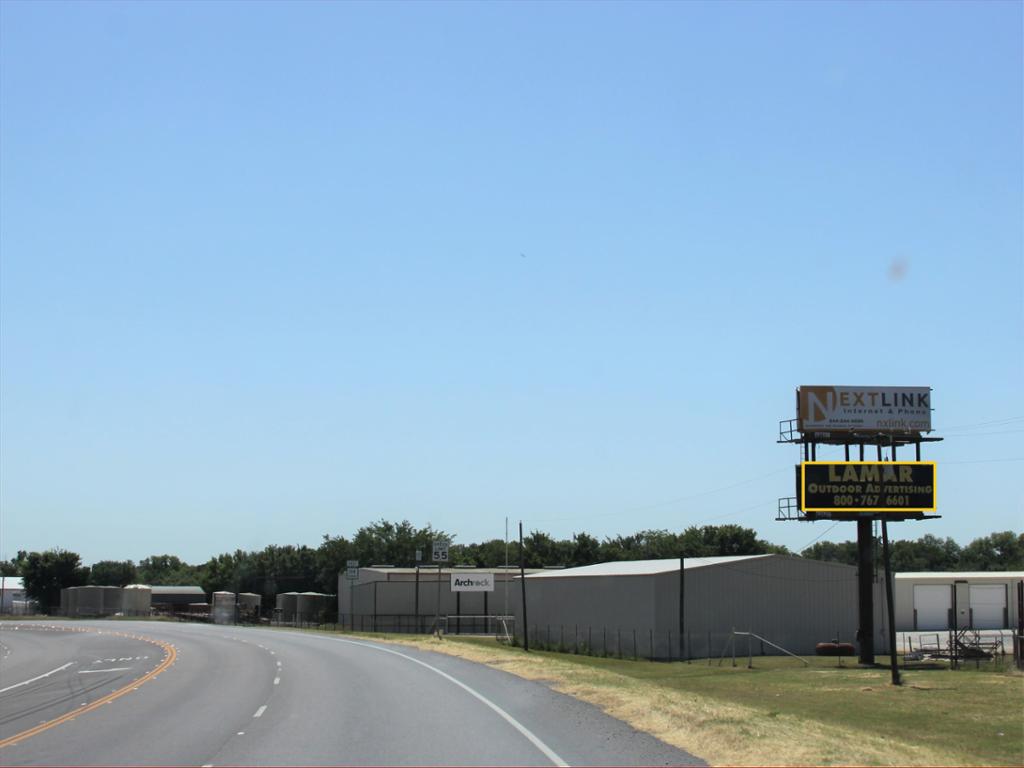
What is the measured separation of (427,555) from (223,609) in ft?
146

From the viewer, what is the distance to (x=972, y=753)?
19.0 metres

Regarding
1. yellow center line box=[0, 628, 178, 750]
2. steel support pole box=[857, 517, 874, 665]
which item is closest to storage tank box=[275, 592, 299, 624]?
yellow center line box=[0, 628, 178, 750]

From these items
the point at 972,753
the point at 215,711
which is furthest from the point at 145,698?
the point at 972,753

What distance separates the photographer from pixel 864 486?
53062 millimetres

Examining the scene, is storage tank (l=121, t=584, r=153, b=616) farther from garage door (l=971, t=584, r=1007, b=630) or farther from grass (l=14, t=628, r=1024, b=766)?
garage door (l=971, t=584, r=1007, b=630)

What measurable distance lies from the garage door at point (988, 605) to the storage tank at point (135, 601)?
85858mm

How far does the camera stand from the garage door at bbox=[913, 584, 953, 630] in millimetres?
93312

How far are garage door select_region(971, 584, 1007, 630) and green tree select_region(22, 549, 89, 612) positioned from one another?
10115cm

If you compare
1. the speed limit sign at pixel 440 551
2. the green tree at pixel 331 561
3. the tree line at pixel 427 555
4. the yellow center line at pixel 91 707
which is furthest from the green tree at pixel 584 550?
the yellow center line at pixel 91 707

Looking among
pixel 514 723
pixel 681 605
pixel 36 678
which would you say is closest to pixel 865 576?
pixel 681 605

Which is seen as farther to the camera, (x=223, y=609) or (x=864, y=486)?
(x=223, y=609)

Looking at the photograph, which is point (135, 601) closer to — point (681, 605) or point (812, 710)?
point (681, 605)

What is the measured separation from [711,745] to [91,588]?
11861 cm

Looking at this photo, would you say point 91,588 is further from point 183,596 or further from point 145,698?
point 145,698
